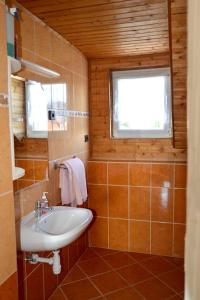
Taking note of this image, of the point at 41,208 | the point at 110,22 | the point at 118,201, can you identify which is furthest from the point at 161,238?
the point at 110,22

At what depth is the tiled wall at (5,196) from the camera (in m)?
1.16

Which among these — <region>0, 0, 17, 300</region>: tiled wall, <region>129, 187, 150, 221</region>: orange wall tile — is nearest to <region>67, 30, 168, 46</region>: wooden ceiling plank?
<region>0, 0, 17, 300</region>: tiled wall

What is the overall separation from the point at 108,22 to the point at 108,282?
7.24ft

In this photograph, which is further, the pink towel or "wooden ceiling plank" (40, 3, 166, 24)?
the pink towel

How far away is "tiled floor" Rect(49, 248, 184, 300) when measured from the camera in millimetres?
2178

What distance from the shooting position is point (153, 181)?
273 cm

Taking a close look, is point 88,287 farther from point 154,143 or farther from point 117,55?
point 117,55

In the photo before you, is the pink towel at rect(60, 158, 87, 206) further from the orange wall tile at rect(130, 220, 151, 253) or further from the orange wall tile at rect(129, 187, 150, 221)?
the orange wall tile at rect(130, 220, 151, 253)

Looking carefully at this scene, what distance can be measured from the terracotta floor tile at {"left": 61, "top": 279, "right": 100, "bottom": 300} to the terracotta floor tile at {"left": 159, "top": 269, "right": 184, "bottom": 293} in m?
0.64

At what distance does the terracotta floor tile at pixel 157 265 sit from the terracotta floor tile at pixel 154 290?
172mm

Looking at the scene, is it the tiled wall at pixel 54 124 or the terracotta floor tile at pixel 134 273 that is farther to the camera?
the terracotta floor tile at pixel 134 273

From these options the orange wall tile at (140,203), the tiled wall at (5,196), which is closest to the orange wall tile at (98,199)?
the orange wall tile at (140,203)

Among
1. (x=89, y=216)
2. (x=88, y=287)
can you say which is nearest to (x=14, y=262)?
(x=89, y=216)

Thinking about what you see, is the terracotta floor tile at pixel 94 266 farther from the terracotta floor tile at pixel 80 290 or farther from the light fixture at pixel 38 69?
the light fixture at pixel 38 69
